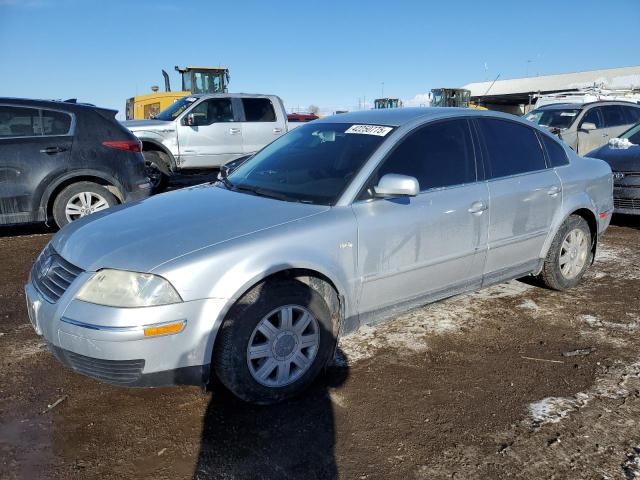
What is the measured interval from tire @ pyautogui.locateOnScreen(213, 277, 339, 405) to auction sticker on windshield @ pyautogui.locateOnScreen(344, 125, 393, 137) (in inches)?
47.4

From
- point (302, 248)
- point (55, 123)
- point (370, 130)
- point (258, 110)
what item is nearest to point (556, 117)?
point (258, 110)

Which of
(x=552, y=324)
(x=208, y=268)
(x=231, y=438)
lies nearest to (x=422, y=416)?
(x=231, y=438)

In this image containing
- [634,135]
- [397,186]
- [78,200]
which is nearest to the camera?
[397,186]

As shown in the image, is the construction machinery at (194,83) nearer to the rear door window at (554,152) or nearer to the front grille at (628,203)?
the front grille at (628,203)

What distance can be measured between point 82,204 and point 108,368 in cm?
443

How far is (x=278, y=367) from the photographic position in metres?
3.07

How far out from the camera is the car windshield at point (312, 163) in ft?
11.6

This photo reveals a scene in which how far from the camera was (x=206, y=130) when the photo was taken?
11.4 metres

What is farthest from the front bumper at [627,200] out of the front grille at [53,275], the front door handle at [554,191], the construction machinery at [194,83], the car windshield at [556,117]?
the construction machinery at [194,83]

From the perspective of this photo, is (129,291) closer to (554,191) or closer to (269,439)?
(269,439)

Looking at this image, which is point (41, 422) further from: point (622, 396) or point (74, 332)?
point (622, 396)

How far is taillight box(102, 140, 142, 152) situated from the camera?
675 cm

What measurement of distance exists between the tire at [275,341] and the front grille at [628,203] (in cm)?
587

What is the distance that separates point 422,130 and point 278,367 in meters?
1.92
